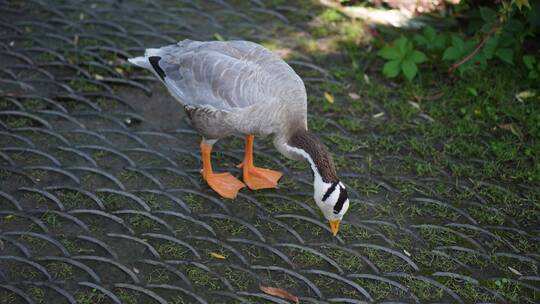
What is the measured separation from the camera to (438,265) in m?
4.03

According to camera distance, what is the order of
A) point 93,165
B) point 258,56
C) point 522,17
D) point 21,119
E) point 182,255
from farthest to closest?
point 522,17 < point 21,119 < point 93,165 < point 258,56 < point 182,255

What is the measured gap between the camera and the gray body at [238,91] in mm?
4082

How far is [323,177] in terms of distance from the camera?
3.94 meters

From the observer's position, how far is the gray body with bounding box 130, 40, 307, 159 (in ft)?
13.4

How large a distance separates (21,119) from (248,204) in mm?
1903

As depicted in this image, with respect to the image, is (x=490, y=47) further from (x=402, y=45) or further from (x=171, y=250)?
(x=171, y=250)

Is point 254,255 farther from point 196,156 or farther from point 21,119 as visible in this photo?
point 21,119

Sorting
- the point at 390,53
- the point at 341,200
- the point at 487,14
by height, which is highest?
the point at 487,14

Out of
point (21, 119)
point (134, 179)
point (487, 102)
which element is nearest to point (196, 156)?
point (134, 179)

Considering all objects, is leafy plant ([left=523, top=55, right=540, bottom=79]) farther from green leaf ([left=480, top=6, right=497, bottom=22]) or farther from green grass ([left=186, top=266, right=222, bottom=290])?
green grass ([left=186, top=266, right=222, bottom=290])

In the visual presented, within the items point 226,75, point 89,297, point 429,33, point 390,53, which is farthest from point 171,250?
point 429,33

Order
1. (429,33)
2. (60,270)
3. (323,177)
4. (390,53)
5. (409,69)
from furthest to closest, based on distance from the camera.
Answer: (429,33) → (390,53) → (409,69) → (323,177) → (60,270)

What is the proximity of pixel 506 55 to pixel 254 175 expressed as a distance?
8.10 feet

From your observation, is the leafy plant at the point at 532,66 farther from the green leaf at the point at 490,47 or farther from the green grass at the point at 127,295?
the green grass at the point at 127,295
